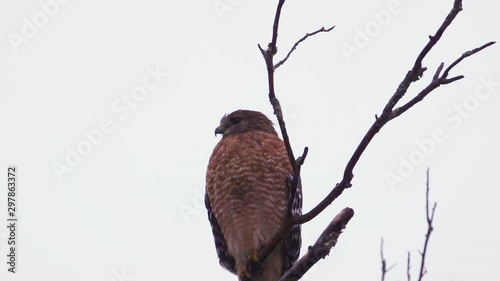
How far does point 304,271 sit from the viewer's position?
227 inches

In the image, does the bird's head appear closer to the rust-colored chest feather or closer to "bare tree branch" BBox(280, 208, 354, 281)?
the rust-colored chest feather

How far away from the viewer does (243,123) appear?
8.73 m

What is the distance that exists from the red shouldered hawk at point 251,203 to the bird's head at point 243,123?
0.55 metres

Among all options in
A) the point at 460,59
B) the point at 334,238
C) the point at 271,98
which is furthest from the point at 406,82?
the point at 334,238

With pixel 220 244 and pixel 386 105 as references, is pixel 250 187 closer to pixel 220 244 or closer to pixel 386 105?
pixel 220 244

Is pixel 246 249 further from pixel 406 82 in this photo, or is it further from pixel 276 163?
pixel 406 82

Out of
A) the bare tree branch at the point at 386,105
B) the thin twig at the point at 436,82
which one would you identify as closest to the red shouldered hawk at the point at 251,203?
the bare tree branch at the point at 386,105

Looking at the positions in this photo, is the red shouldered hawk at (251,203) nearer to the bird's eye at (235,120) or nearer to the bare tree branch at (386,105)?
the bird's eye at (235,120)

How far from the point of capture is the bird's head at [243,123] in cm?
861

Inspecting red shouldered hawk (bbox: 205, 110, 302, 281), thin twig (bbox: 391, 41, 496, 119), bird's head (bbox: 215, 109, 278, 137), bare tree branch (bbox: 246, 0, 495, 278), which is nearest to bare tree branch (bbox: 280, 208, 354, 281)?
bare tree branch (bbox: 246, 0, 495, 278)

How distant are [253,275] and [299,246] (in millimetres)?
591

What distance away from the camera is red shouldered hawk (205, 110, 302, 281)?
7551 millimetres

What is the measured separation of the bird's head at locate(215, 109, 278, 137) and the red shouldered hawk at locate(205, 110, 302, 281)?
0.55 meters

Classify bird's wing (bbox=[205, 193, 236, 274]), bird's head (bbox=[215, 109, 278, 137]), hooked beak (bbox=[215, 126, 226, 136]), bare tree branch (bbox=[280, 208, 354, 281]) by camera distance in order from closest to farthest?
bare tree branch (bbox=[280, 208, 354, 281]) < bird's wing (bbox=[205, 193, 236, 274]) < bird's head (bbox=[215, 109, 278, 137]) < hooked beak (bbox=[215, 126, 226, 136])
